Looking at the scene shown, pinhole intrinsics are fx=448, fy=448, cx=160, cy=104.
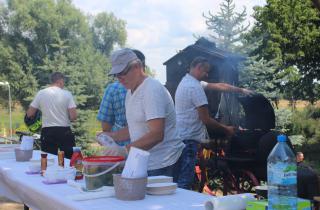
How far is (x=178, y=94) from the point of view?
382 centimetres

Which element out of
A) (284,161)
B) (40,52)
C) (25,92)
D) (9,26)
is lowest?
(284,161)

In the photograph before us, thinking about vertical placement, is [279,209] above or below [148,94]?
below

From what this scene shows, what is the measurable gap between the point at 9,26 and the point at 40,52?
2820 mm

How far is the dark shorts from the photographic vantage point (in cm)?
526

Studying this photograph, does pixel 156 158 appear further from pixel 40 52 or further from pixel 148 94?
pixel 40 52

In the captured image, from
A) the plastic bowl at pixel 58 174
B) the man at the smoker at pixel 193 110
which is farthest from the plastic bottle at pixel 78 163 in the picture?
the man at the smoker at pixel 193 110

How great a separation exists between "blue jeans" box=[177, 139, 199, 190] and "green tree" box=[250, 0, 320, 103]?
35.1 ft

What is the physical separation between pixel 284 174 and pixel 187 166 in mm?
1791

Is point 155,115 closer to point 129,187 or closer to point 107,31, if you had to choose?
point 129,187

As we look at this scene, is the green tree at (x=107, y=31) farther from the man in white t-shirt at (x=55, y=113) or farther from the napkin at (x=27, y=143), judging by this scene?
the napkin at (x=27, y=143)

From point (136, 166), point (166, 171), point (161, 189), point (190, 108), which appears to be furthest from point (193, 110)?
point (136, 166)

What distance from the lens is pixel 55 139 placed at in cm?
528

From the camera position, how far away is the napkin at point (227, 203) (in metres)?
1.64

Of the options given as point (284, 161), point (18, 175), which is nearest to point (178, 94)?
point (18, 175)
